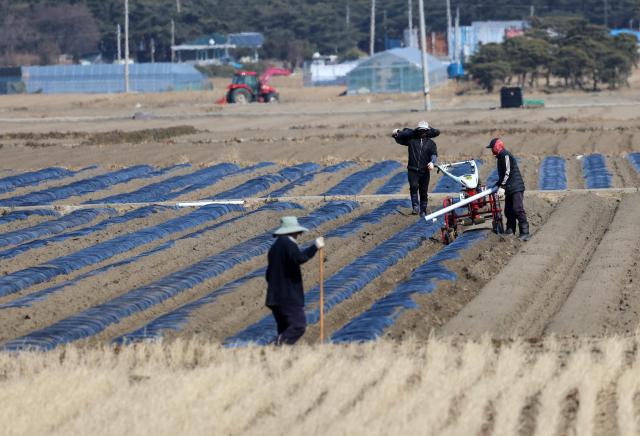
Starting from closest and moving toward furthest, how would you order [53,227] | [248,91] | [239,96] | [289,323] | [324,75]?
[289,323] < [53,227] < [239,96] < [248,91] < [324,75]

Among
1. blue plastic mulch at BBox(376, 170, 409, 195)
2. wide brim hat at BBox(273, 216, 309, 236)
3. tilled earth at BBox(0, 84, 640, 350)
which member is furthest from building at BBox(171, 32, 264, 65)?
wide brim hat at BBox(273, 216, 309, 236)

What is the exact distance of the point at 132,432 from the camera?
8648 mm

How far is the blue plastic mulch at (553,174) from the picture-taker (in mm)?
22734

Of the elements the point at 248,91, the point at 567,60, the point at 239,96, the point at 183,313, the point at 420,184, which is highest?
the point at 567,60

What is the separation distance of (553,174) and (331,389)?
15.6 m

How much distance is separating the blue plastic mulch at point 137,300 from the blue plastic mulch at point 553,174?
22.1ft

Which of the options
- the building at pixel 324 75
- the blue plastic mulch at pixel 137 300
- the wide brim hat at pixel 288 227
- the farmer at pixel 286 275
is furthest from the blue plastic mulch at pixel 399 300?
the building at pixel 324 75

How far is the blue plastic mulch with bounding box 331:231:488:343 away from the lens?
1165cm

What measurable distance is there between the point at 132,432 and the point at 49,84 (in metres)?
79.0

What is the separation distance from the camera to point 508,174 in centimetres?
1628

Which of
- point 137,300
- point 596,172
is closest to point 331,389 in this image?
point 137,300

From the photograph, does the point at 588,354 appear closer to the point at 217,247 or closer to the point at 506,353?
the point at 506,353

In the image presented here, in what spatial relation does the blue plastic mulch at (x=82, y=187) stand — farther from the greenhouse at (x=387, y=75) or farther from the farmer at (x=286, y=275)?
the greenhouse at (x=387, y=75)

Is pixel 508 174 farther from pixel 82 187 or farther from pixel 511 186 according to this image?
pixel 82 187
